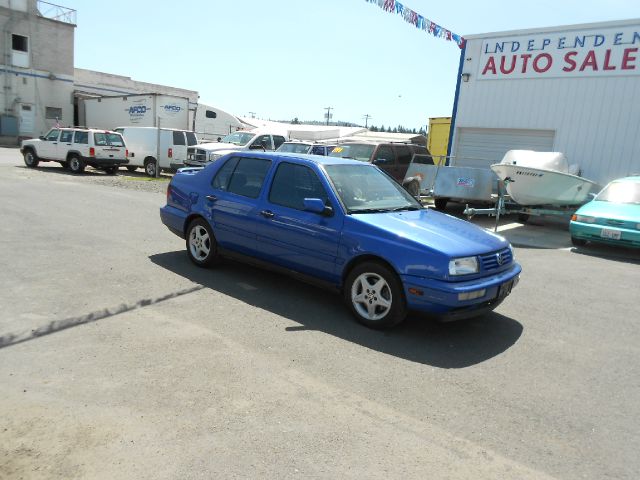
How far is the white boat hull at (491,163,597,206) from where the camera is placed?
11.4 meters

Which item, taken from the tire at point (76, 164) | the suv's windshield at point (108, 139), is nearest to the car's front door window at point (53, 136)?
the tire at point (76, 164)

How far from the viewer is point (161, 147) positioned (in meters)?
20.3

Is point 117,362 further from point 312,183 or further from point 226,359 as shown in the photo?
point 312,183

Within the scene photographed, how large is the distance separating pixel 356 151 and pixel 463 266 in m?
10.9

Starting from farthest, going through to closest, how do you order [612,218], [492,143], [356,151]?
1. [492,143]
2. [356,151]
3. [612,218]

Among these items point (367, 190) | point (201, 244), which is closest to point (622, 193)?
point (367, 190)

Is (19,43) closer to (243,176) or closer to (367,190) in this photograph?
(243,176)

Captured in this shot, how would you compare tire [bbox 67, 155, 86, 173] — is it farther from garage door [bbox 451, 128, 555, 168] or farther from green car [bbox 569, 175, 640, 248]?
green car [bbox 569, 175, 640, 248]

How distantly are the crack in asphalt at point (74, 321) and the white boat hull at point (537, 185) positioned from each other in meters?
8.56

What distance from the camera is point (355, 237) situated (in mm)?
4848

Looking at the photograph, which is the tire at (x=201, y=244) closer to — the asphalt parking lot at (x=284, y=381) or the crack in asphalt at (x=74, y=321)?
the asphalt parking lot at (x=284, y=381)

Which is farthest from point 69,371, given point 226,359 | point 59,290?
point 59,290

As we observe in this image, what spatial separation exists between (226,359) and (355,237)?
170 cm

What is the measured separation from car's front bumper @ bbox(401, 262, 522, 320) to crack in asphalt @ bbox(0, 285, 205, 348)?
103 inches
